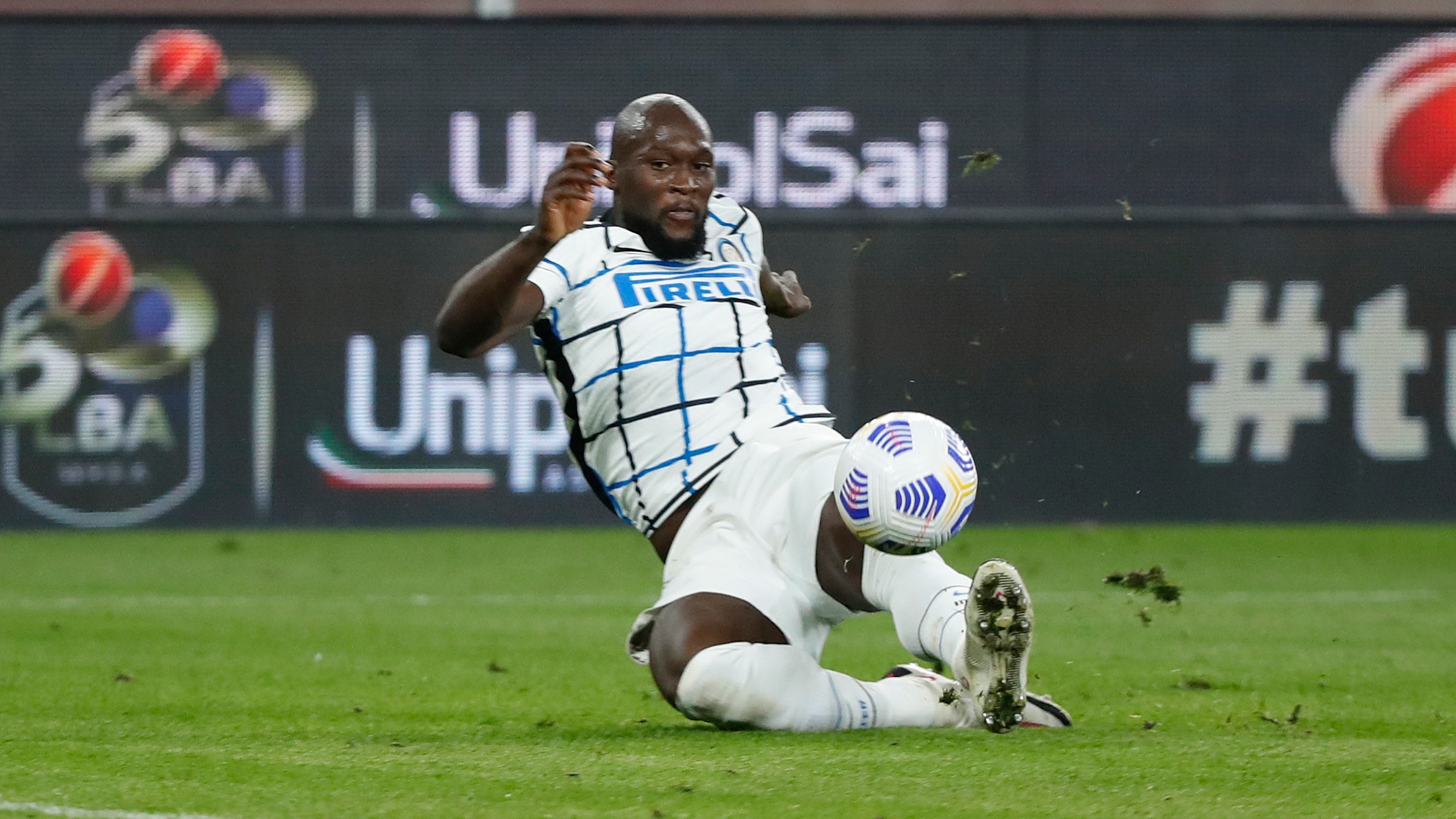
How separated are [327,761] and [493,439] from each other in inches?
251

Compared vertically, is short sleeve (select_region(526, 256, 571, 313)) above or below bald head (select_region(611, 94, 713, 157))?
below

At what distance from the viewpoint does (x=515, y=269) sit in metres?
4.30

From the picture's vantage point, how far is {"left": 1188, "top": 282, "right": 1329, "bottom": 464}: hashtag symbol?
10.5 meters

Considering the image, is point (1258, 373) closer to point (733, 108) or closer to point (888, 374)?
point (888, 374)

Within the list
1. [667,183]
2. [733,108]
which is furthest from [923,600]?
[733,108]

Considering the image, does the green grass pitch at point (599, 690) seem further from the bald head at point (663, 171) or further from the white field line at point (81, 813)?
the bald head at point (663, 171)

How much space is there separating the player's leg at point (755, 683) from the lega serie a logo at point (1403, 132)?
7.56 m

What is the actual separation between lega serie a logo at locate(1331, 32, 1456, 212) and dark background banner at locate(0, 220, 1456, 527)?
2.34ft

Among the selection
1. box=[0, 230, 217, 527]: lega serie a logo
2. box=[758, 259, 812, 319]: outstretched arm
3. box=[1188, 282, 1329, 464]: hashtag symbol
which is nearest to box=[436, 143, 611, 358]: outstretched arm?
box=[758, 259, 812, 319]: outstretched arm

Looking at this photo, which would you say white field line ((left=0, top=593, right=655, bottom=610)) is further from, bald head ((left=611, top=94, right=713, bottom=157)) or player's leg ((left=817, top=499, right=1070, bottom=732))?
player's leg ((left=817, top=499, right=1070, bottom=732))

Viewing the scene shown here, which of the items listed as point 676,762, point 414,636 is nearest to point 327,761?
point 676,762

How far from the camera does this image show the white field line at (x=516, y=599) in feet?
25.7

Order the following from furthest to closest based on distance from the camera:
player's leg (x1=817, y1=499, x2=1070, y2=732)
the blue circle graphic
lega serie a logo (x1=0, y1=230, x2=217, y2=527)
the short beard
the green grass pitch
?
the blue circle graphic
lega serie a logo (x1=0, y1=230, x2=217, y2=527)
the short beard
player's leg (x1=817, y1=499, x2=1070, y2=732)
the green grass pitch

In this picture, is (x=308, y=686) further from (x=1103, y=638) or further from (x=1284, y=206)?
(x=1284, y=206)
